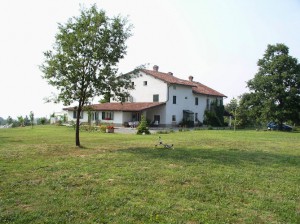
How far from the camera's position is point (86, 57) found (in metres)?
15.6

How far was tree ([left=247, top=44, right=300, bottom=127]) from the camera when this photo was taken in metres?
42.2

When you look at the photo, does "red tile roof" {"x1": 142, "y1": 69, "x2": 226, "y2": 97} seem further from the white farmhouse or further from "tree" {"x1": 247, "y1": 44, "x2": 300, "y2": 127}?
"tree" {"x1": 247, "y1": 44, "x2": 300, "y2": 127}

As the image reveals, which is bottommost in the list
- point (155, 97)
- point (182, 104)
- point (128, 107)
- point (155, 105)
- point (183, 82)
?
point (128, 107)

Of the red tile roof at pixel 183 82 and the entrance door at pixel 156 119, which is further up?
the red tile roof at pixel 183 82

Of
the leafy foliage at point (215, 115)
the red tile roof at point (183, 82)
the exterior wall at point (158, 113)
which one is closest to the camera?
the exterior wall at point (158, 113)

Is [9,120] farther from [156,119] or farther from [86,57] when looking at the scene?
[86,57]

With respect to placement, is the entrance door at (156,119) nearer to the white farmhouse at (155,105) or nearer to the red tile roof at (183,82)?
the white farmhouse at (155,105)

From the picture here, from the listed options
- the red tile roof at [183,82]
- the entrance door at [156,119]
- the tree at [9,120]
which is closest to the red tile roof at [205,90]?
the red tile roof at [183,82]

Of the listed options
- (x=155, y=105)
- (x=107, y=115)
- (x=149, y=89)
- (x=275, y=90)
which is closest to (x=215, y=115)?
(x=275, y=90)

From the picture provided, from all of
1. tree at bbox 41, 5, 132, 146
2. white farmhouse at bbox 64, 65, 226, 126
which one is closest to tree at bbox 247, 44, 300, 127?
white farmhouse at bbox 64, 65, 226, 126

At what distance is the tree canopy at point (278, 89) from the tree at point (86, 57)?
32389mm

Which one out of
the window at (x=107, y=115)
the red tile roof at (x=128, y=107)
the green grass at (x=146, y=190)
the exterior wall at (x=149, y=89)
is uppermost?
the exterior wall at (x=149, y=89)

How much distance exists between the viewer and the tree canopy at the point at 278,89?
42188 millimetres

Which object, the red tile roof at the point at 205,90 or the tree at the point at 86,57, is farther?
the red tile roof at the point at 205,90
